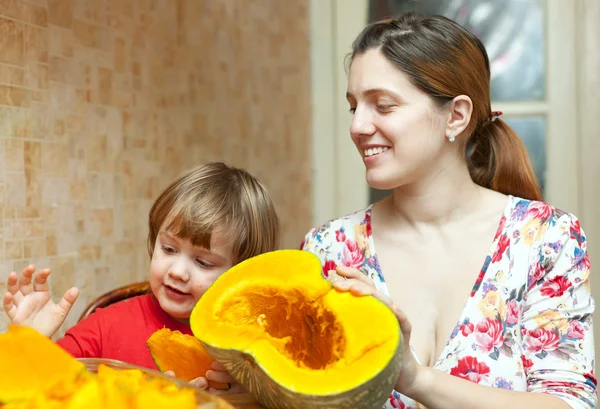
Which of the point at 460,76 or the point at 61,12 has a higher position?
the point at 61,12

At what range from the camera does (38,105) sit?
1386 millimetres

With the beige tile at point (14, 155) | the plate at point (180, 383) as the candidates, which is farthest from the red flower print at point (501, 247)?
the beige tile at point (14, 155)

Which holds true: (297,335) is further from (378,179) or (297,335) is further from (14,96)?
(14,96)

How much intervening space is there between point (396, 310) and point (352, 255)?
1.70ft

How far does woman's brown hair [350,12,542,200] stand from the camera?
124cm

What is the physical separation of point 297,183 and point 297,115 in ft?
0.86

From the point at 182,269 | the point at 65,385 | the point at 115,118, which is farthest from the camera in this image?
the point at 115,118

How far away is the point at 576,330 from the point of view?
3.82ft

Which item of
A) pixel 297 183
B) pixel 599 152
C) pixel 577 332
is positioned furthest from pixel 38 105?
pixel 599 152

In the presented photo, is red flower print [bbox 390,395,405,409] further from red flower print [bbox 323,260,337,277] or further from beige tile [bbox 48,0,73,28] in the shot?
beige tile [bbox 48,0,73,28]

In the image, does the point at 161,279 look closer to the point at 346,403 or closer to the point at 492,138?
the point at 346,403

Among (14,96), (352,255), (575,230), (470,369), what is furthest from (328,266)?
(14,96)

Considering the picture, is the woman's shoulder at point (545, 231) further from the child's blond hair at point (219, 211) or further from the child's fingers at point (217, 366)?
the child's fingers at point (217, 366)

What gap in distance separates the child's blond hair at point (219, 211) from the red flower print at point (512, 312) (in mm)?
467
